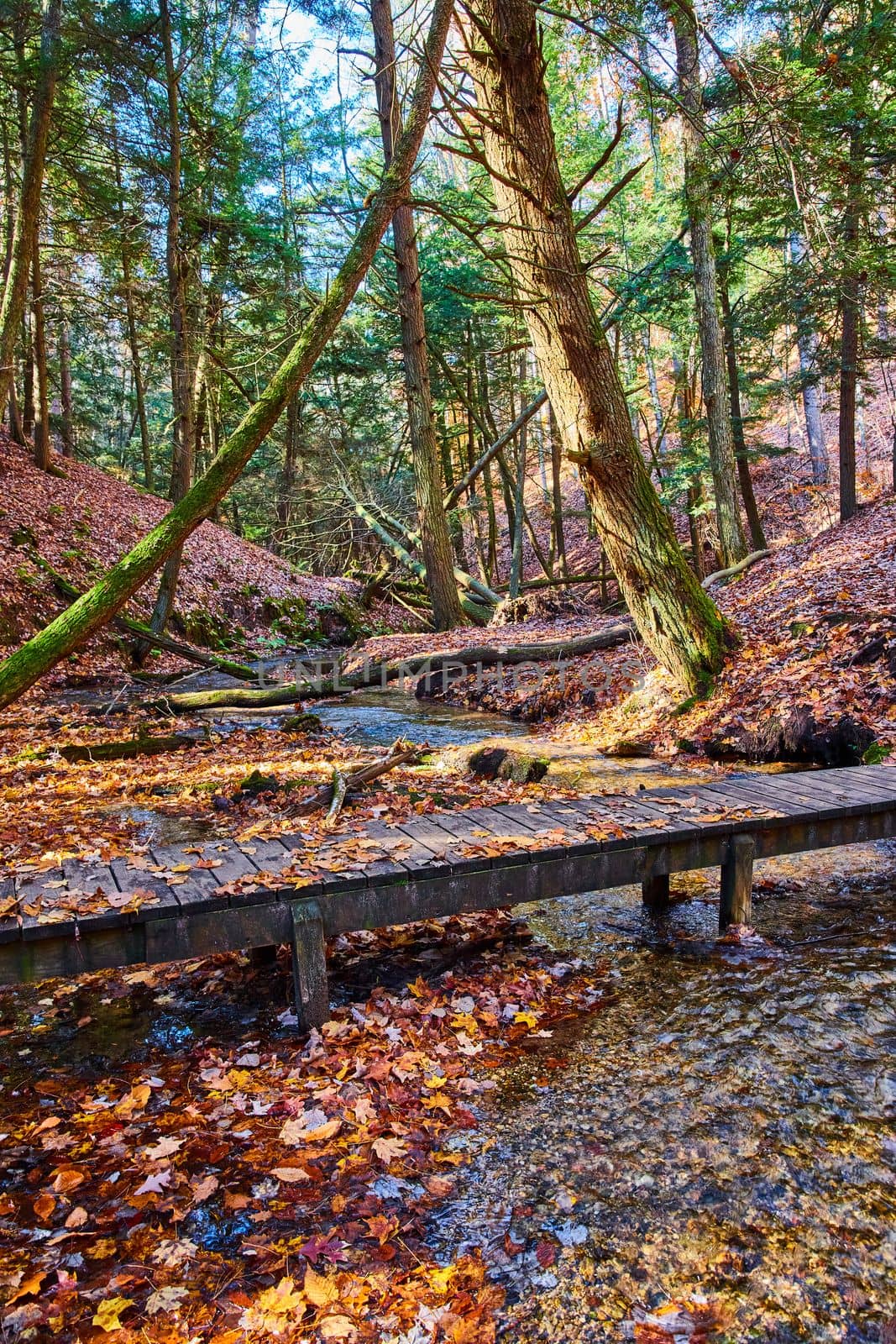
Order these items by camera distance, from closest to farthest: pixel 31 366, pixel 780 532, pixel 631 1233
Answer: pixel 631 1233
pixel 31 366
pixel 780 532

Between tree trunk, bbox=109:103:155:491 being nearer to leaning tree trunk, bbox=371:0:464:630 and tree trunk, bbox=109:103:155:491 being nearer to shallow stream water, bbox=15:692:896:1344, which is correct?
leaning tree trunk, bbox=371:0:464:630

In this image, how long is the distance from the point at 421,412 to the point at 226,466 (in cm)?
969

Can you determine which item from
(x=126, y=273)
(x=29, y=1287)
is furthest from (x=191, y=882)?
(x=126, y=273)

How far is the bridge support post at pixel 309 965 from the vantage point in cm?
360

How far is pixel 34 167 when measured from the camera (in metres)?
9.45

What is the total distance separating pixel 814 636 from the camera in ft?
27.4

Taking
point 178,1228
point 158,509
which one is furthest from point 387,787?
point 158,509

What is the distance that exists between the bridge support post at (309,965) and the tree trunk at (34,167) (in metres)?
9.65

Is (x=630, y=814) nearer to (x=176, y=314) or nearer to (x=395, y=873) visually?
(x=395, y=873)

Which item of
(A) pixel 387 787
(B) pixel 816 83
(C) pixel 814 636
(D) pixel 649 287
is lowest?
(A) pixel 387 787

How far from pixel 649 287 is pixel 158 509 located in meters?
13.9

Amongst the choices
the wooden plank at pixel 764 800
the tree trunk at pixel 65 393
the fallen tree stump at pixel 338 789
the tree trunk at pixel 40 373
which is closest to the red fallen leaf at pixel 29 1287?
the fallen tree stump at pixel 338 789

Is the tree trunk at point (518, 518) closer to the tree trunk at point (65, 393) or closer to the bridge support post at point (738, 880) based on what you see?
the tree trunk at point (65, 393)

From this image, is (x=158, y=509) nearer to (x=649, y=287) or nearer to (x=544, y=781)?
(x=649, y=287)
